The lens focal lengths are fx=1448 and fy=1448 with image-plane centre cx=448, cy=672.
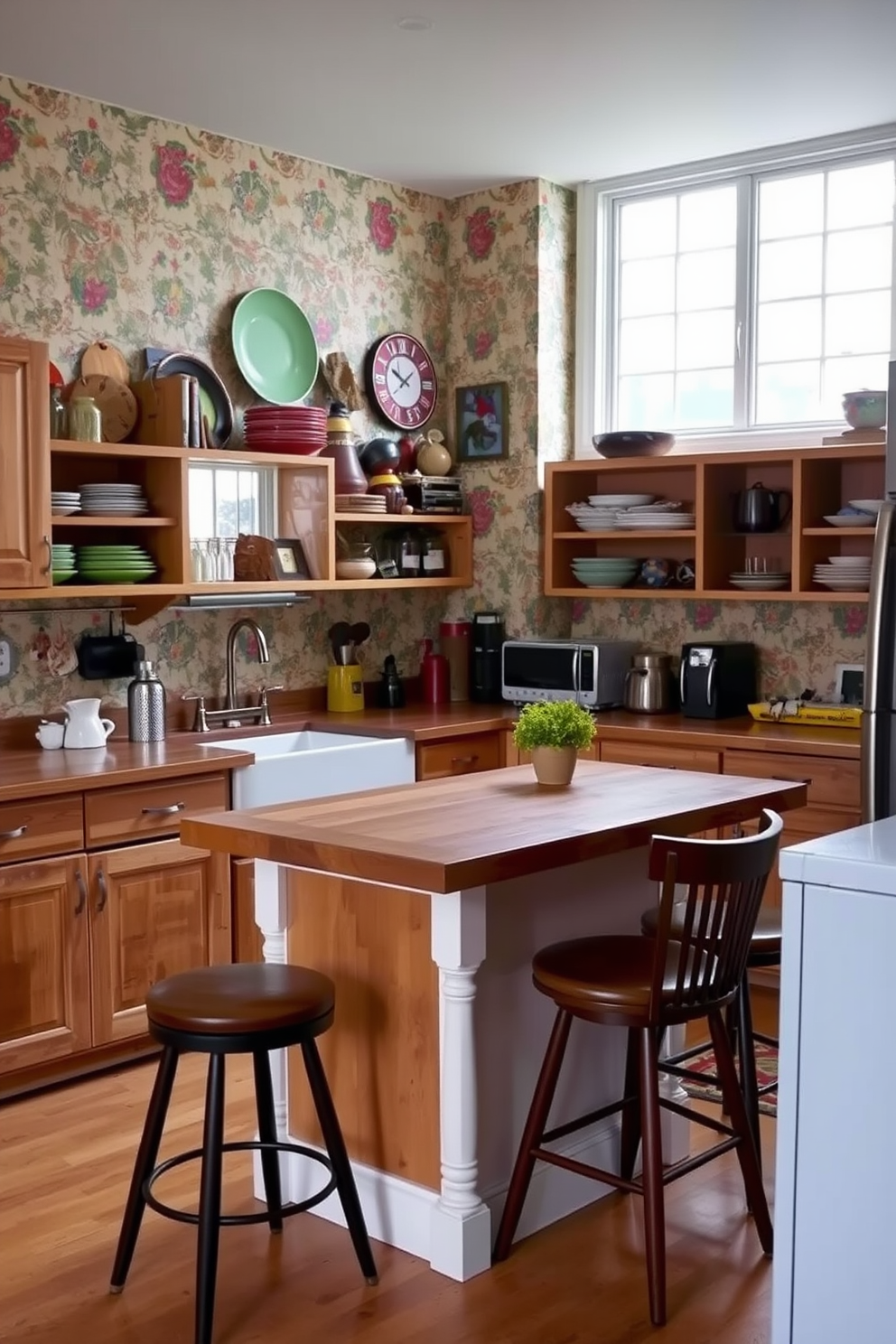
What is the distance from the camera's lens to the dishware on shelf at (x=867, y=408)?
4.63 m

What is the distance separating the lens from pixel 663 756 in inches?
185

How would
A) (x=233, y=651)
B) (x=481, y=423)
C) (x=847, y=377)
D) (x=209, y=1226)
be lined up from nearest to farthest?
(x=209, y=1226) → (x=233, y=651) → (x=847, y=377) → (x=481, y=423)

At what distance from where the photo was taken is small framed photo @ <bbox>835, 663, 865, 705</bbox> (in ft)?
15.9

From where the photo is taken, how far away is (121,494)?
4266 millimetres

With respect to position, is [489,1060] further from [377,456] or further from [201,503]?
[377,456]

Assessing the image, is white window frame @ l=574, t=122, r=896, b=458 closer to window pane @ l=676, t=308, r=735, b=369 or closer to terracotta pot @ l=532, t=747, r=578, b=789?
window pane @ l=676, t=308, r=735, b=369

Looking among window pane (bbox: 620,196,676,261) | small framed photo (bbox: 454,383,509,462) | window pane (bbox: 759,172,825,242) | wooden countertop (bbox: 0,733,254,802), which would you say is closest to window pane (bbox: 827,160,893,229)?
window pane (bbox: 759,172,825,242)

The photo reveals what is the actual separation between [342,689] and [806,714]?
5.35 feet

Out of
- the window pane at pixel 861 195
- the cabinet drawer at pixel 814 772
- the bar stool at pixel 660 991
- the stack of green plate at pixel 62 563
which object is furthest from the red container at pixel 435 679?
the bar stool at pixel 660 991

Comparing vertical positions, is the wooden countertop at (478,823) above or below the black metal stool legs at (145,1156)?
above

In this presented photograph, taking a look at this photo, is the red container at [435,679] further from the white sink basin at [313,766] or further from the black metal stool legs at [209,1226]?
the black metal stool legs at [209,1226]

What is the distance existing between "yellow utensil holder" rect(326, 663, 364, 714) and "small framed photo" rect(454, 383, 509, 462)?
3.30 ft

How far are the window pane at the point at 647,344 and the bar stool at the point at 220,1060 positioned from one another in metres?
3.33

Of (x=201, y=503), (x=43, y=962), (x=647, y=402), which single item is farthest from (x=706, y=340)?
(x=43, y=962)
